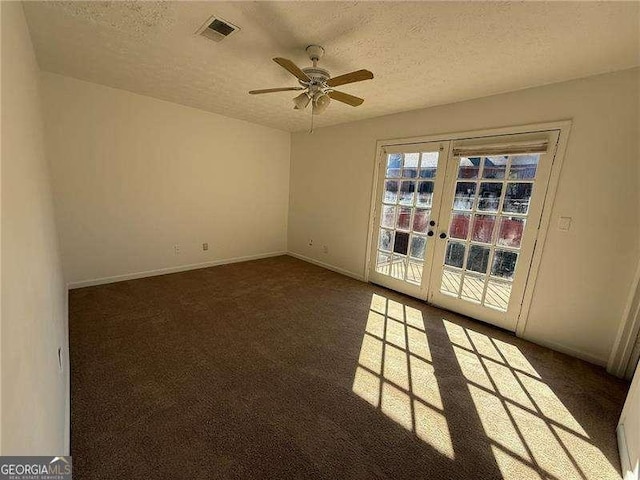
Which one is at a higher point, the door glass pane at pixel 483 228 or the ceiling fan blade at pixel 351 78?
the ceiling fan blade at pixel 351 78

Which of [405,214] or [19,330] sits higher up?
[405,214]

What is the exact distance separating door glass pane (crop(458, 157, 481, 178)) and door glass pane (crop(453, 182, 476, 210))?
93 millimetres

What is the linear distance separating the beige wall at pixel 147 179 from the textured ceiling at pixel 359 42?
1.52ft

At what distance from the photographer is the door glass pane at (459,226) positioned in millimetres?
2998

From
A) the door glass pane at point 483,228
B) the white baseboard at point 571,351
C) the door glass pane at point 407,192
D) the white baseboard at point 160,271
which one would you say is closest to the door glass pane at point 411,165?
the door glass pane at point 407,192

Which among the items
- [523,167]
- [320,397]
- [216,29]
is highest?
[216,29]

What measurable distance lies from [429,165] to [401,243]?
104 centimetres

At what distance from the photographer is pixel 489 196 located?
111 inches

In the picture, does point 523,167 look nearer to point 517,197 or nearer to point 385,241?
point 517,197

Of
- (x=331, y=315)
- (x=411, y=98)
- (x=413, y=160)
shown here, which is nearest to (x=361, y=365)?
(x=331, y=315)

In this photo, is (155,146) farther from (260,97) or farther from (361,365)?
(361,365)

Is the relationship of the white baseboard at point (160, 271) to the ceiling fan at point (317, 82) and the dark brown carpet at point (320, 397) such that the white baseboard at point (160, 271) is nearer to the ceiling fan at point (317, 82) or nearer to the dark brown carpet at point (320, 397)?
the dark brown carpet at point (320, 397)

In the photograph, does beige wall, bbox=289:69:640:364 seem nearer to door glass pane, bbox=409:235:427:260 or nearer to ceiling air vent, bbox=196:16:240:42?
door glass pane, bbox=409:235:427:260

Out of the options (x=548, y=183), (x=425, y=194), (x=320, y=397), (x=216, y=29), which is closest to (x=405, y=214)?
(x=425, y=194)
